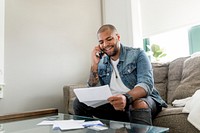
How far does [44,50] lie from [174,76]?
4.79 feet

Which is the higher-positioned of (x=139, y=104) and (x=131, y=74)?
(x=131, y=74)

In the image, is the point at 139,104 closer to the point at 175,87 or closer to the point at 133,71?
the point at 133,71

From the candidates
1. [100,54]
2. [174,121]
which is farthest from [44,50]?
[174,121]

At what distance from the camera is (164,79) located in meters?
2.01

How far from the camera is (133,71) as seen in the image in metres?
1.43

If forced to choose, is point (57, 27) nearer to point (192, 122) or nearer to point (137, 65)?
point (137, 65)

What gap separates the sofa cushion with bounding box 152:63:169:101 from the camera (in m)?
1.97

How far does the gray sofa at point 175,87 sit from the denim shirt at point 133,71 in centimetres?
12

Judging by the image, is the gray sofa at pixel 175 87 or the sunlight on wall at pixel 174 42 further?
the sunlight on wall at pixel 174 42

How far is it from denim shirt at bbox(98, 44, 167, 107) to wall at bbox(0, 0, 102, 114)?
1074mm

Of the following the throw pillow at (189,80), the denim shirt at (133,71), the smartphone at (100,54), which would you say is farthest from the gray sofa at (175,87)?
the smartphone at (100,54)

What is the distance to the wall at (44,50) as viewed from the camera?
227 centimetres

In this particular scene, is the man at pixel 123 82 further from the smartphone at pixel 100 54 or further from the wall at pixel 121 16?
the wall at pixel 121 16

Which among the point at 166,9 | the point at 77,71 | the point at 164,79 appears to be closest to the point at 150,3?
the point at 166,9
